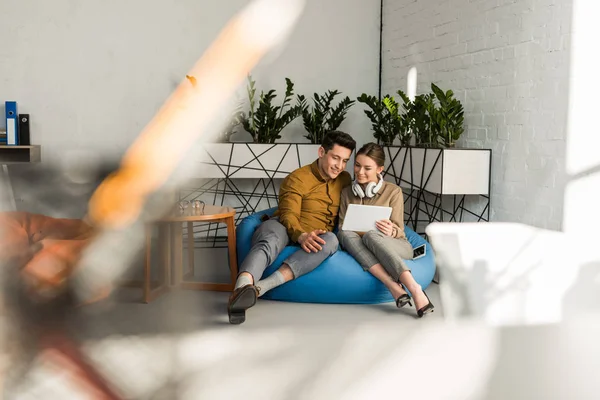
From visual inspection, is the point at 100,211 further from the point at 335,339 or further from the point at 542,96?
the point at 542,96

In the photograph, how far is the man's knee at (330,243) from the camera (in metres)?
3.07

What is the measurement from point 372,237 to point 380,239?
4cm

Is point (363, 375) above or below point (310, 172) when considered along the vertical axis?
below

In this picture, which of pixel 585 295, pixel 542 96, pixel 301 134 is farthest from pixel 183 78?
pixel 585 295

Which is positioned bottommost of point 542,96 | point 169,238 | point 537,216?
point 537,216

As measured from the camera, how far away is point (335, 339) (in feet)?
8.23

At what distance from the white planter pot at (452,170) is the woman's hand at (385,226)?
499mm

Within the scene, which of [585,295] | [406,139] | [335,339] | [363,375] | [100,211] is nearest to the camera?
[100,211]

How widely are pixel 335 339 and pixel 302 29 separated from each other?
10.6 ft

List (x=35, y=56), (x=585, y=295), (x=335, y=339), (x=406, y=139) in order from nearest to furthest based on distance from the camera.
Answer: (x=335, y=339)
(x=585, y=295)
(x=406, y=139)
(x=35, y=56)

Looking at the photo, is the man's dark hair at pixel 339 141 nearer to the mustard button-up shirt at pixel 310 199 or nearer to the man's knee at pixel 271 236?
the mustard button-up shirt at pixel 310 199

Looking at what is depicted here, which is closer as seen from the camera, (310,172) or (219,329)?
(219,329)

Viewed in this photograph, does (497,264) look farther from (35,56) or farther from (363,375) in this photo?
(35,56)

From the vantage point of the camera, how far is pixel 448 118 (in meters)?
3.72
